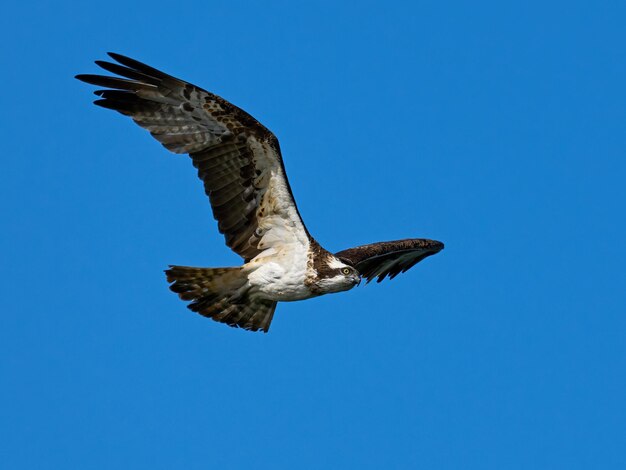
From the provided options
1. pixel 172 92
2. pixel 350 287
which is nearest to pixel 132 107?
pixel 172 92

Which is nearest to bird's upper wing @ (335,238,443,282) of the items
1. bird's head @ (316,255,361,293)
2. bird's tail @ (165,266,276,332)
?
bird's tail @ (165,266,276,332)

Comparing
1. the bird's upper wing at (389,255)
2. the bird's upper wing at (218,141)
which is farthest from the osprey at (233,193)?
the bird's upper wing at (389,255)

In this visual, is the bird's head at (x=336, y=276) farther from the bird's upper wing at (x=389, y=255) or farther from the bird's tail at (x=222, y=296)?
the bird's upper wing at (x=389, y=255)

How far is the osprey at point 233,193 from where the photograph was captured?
37.2 ft

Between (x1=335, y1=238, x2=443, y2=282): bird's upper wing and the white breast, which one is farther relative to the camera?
(x1=335, y1=238, x2=443, y2=282): bird's upper wing

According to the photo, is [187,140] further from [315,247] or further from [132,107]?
[315,247]

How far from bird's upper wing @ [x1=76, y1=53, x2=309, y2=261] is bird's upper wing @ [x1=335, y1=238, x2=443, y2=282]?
5.61 feet

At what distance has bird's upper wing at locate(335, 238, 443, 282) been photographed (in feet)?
43.9

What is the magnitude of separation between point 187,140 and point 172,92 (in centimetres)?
53

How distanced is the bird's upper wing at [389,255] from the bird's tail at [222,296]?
4.70 ft

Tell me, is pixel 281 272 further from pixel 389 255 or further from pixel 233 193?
pixel 389 255

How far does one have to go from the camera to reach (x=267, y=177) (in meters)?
11.5

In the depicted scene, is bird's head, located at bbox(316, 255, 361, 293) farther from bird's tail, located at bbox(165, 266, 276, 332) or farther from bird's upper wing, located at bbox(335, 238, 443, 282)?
bird's upper wing, located at bbox(335, 238, 443, 282)

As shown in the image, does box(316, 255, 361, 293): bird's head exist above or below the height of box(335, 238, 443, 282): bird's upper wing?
below
